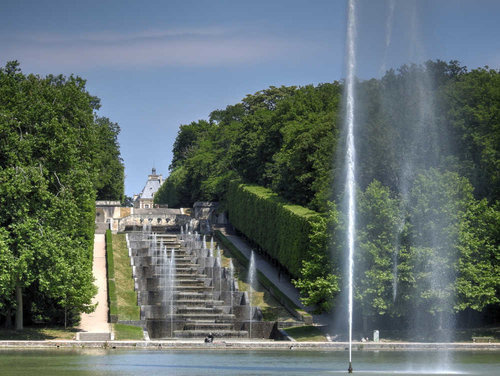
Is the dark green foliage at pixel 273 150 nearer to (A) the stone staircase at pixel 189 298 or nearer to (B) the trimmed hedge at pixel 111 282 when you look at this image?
(A) the stone staircase at pixel 189 298

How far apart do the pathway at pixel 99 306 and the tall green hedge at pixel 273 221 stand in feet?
39.9

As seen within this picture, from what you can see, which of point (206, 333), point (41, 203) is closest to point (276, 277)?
point (206, 333)

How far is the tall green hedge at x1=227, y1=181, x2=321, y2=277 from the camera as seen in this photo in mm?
65750

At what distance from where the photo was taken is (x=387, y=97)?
50.1 meters

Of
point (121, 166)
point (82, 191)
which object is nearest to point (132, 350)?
point (82, 191)

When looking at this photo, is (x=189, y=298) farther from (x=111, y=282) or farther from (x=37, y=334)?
(x=37, y=334)

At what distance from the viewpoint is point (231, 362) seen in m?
43.2

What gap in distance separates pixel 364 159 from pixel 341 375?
24460 mm

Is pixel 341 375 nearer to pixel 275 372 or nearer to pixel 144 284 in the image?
pixel 275 372

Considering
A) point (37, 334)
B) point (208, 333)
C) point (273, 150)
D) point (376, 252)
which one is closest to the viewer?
point (37, 334)

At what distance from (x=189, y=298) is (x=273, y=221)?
1190cm

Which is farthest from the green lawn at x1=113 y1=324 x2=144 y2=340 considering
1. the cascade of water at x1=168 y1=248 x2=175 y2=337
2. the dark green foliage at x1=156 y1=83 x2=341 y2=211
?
the dark green foliage at x1=156 y1=83 x2=341 y2=211

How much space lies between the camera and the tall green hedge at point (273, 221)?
6575 centimetres

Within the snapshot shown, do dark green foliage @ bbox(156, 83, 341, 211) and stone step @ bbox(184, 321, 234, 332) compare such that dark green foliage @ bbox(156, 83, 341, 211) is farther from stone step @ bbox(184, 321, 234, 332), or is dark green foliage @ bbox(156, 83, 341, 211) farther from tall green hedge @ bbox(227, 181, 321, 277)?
stone step @ bbox(184, 321, 234, 332)
